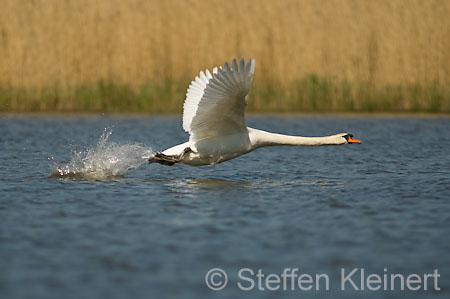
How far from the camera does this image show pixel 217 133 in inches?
360

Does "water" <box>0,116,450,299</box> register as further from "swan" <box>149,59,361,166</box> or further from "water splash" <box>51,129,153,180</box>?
"swan" <box>149,59,361,166</box>

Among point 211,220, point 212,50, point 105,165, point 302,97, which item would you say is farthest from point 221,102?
point 212,50

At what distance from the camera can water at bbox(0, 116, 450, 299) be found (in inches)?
208

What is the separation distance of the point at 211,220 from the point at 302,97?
12993 millimetres

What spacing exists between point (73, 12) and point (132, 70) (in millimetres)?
2515

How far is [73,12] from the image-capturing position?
68.4 feet

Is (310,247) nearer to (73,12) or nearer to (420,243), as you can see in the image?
(420,243)

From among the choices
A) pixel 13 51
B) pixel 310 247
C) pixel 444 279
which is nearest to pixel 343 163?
pixel 310 247

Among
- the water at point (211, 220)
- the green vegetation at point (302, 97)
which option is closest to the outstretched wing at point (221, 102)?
the water at point (211, 220)

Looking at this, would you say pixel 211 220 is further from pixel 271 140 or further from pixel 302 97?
pixel 302 97

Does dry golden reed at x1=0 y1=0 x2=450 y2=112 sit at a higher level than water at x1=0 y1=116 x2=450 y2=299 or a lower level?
higher

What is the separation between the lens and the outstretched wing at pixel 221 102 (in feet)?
25.3
